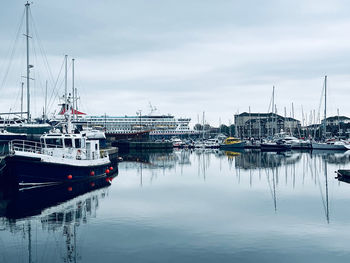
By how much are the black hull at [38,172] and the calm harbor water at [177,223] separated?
4.09ft

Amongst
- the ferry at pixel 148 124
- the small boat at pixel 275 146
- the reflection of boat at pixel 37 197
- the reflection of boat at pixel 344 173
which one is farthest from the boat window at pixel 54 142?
the ferry at pixel 148 124

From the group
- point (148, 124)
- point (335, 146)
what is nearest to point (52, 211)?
point (335, 146)

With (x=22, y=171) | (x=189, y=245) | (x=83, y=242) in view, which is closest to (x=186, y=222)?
(x=189, y=245)

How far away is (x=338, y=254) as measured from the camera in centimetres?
1638

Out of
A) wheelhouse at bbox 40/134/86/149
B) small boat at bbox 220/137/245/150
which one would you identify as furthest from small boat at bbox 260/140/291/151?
wheelhouse at bbox 40/134/86/149

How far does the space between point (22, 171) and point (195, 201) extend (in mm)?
14742

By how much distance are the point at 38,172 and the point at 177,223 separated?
52.5 feet

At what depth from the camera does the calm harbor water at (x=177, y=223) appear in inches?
648

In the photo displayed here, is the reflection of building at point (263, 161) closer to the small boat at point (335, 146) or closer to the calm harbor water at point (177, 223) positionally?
the calm harbor water at point (177, 223)

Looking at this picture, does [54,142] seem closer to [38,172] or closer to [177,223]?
[38,172]

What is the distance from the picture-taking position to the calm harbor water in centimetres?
1645

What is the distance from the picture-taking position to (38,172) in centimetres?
3200

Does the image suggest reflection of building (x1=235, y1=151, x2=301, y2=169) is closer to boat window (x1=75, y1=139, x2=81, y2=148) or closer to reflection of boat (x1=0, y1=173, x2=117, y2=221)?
boat window (x1=75, y1=139, x2=81, y2=148)

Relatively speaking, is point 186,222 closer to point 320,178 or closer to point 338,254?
point 338,254
